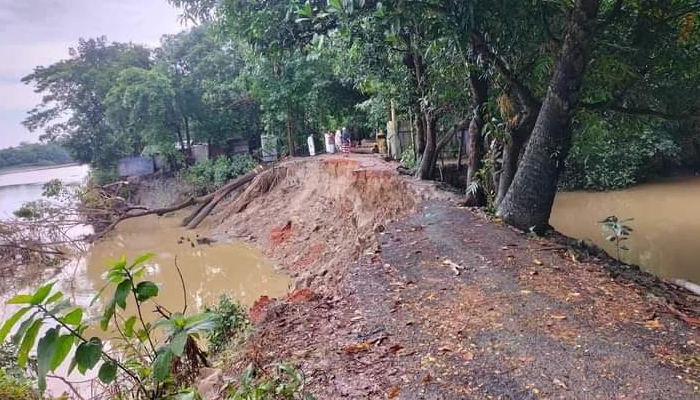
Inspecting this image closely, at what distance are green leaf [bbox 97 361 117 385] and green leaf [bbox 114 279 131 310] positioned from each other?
7.8 inches

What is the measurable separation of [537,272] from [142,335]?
10.0 ft

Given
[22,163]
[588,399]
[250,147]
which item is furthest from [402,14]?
[22,163]

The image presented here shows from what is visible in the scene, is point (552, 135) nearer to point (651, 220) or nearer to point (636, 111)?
point (636, 111)

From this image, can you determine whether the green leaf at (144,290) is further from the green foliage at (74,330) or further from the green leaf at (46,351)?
the green leaf at (46,351)

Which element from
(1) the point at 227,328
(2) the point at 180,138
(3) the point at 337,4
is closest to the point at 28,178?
(2) the point at 180,138

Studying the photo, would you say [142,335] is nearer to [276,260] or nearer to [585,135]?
[585,135]

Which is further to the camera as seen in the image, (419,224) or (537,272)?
(419,224)

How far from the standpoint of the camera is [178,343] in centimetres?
144

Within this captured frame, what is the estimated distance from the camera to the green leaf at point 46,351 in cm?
131

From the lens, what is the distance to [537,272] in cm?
369

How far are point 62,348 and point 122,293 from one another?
0.76ft

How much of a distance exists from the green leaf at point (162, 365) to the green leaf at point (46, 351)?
300 millimetres

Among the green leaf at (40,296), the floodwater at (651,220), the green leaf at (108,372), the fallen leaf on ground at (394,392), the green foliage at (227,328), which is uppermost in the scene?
the green leaf at (40,296)

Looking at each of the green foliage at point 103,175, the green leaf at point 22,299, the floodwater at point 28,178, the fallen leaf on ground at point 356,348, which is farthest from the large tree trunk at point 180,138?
the green leaf at point 22,299
